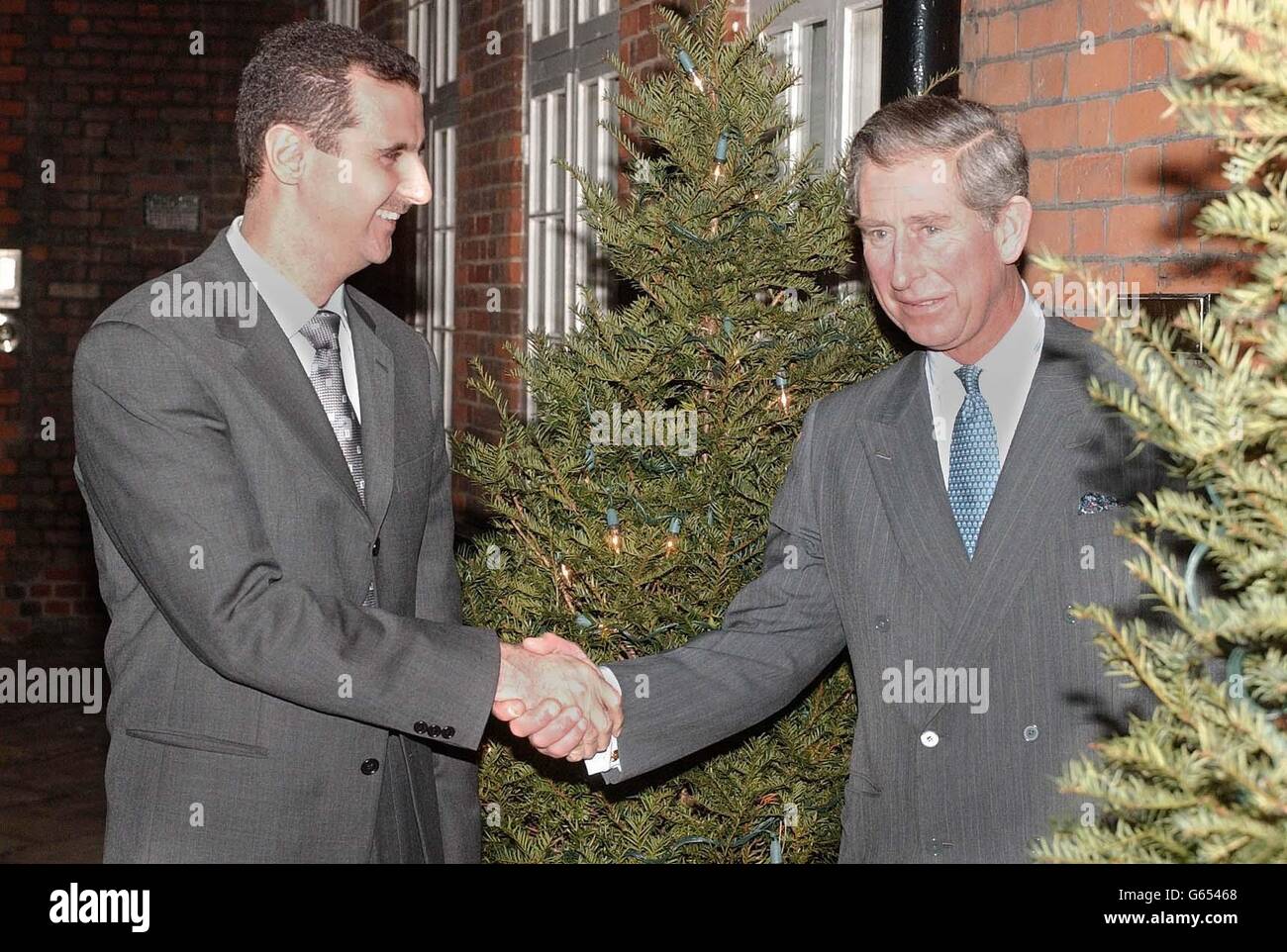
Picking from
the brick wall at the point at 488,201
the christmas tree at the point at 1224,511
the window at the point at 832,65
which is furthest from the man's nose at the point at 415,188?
the brick wall at the point at 488,201

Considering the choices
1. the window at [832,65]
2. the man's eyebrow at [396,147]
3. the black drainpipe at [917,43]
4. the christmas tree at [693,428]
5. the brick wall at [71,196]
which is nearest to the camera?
the man's eyebrow at [396,147]

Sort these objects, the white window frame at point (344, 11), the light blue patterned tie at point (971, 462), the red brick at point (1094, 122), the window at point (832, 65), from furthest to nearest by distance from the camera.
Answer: the white window frame at point (344, 11), the window at point (832, 65), the red brick at point (1094, 122), the light blue patterned tie at point (971, 462)

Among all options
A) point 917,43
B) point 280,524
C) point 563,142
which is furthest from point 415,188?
point 563,142

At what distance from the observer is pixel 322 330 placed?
107 inches

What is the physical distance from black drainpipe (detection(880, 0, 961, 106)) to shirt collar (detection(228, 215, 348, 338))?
1.63 m

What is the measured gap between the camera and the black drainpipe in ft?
11.4

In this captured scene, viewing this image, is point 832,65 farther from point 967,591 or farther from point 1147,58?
point 967,591

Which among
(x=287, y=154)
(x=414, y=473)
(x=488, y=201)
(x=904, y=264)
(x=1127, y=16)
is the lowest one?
(x=414, y=473)

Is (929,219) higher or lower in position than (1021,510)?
higher

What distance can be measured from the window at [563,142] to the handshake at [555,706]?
3205 mm

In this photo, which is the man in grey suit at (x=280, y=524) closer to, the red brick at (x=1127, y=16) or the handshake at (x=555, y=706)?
the handshake at (x=555, y=706)

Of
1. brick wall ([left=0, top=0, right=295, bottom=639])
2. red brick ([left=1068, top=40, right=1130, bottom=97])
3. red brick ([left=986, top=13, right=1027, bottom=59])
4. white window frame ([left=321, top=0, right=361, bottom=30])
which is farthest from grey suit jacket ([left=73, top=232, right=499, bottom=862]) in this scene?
white window frame ([left=321, top=0, right=361, bottom=30])

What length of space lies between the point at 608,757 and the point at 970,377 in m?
1.07

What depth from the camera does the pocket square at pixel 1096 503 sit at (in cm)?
239
